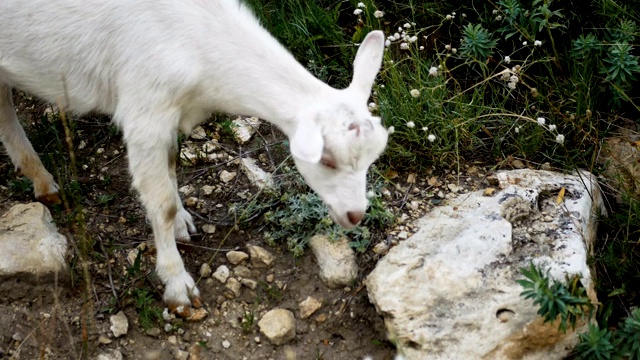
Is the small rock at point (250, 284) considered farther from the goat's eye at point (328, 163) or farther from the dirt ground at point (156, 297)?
the goat's eye at point (328, 163)

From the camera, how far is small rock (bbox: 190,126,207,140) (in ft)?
17.7

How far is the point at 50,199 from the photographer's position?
493 cm

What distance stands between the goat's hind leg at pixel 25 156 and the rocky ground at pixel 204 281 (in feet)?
0.32

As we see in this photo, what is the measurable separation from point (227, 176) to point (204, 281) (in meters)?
0.77

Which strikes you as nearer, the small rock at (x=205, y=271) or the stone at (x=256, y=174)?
the small rock at (x=205, y=271)

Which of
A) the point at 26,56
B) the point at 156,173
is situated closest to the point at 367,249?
the point at 156,173

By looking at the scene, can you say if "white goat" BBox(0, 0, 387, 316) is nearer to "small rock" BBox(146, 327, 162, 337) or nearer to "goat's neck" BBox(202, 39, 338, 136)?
"goat's neck" BBox(202, 39, 338, 136)

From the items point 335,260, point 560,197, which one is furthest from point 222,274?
point 560,197

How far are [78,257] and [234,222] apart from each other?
852 mm

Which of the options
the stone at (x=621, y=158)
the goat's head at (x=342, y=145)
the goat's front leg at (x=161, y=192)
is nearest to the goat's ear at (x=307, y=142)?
the goat's head at (x=342, y=145)

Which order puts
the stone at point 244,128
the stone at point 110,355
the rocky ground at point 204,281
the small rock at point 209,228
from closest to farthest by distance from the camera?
the stone at point 110,355, the rocky ground at point 204,281, the small rock at point 209,228, the stone at point 244,128

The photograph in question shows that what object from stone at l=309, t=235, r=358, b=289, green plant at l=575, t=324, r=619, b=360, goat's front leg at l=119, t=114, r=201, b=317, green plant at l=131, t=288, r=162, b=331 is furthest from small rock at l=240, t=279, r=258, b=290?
green plant at l=575, t=324, r=619, b=360

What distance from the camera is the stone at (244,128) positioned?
538cm

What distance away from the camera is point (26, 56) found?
4.37 m
